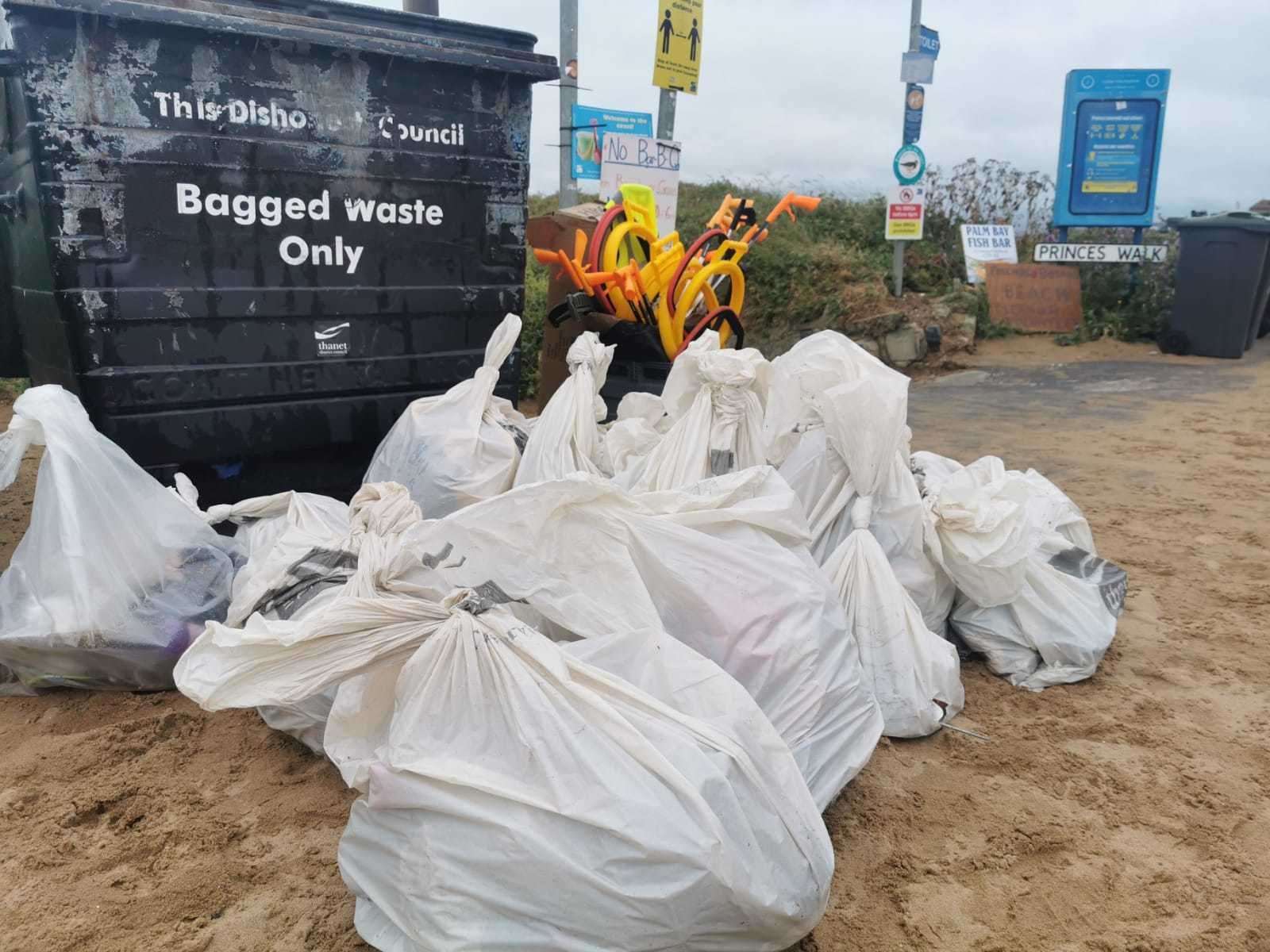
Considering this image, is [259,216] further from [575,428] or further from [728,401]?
[728,401]

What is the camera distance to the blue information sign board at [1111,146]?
9477mm

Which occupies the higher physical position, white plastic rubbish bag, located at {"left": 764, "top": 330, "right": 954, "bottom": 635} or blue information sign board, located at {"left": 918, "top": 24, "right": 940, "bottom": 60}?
blue information sign board, located at {"left": 918, "top": 24, "right": 940, "bottom": 60}

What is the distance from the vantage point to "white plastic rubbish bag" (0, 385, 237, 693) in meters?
2.34

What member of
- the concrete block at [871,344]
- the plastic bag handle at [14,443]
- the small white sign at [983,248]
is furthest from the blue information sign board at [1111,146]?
the plastic bag handle at [14,443]

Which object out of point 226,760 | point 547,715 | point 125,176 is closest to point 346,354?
point 125,176

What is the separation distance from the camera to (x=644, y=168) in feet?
20.2

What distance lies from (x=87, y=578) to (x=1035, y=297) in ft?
28.3

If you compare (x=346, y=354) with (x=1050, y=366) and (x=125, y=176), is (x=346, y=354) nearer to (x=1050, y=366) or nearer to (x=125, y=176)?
(x=125, y=176)

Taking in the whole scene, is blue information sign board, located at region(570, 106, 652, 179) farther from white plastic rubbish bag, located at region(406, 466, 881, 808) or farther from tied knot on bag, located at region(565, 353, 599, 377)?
white plastic rubbish bag, located at region(406, 466, 881, 808)

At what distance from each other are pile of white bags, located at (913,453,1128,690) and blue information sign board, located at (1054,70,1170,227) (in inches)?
308

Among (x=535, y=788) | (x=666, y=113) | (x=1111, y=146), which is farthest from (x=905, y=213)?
(x=535, y=788)

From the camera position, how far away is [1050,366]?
8016 millimetres

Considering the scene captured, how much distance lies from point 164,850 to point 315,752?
1.22ft

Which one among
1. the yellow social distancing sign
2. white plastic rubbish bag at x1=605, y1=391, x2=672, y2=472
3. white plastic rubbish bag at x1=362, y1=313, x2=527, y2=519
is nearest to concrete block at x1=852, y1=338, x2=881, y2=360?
the yellow social distancing sign
